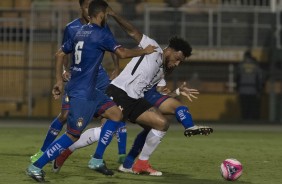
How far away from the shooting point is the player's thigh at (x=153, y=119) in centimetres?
1078

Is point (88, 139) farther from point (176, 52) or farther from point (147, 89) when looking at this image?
point (176, 52)

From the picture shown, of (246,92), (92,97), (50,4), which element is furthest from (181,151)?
(50,4)

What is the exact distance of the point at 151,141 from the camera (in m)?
10.9

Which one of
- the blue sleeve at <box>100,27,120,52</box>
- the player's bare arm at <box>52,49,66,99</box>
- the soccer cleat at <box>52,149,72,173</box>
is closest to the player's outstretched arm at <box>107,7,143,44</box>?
the blue sleeve at <box>100,27,120,52</box>

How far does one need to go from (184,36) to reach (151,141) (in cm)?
1456

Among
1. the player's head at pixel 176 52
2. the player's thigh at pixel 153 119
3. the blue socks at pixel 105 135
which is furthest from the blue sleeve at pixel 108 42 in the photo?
the player's head at pixel 176 52

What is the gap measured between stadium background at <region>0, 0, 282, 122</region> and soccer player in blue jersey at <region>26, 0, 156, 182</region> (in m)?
14.6

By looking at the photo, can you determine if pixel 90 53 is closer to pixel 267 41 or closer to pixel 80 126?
pixel 80 126

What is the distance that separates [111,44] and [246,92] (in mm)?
14838

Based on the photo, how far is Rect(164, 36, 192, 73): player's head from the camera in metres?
11.1

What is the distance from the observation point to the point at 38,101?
25031mm

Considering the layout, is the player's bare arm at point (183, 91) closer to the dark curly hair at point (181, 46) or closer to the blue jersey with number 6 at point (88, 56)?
the dark curly hair at point (181, 46)

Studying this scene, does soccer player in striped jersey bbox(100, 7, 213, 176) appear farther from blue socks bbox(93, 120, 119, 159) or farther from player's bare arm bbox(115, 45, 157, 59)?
player's bare arm bbox(115, 45, 157, 59)

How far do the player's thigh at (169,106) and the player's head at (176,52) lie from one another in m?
0.50
